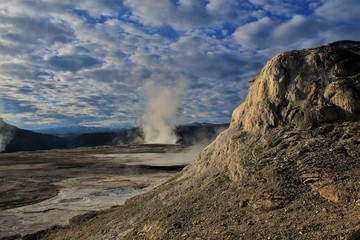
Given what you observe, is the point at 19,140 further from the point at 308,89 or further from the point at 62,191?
the point at 308,89

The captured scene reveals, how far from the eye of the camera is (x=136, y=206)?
1102 centimetres

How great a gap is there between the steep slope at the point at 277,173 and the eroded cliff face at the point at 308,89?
0.02 meters

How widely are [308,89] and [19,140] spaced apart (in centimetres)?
8632

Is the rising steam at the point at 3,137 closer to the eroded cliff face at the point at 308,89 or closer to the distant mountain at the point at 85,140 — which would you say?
the distant mountain at the point at 85,140

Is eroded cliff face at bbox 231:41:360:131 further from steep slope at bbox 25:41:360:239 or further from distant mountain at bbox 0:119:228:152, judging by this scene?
distant mountain at bbox 0:119:228:152

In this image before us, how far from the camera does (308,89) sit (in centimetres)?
1001

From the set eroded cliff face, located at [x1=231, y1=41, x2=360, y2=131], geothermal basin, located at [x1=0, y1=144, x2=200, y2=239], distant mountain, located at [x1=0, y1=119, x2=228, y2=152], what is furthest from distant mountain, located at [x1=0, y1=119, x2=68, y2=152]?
eroded cliff face, located at [x1=231, y1=41, x2=360, y2=131]

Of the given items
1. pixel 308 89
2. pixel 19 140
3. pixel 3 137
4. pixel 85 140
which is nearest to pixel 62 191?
pixel 308 89

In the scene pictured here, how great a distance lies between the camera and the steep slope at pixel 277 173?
672cm

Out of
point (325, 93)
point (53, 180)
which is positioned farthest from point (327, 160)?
point (53, 180)

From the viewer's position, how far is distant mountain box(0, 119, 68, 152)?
83.1m

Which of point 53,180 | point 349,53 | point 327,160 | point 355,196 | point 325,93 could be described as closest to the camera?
point 355,196

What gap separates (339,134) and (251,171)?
82.0 inches

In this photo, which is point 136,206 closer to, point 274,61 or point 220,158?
point 220,158
